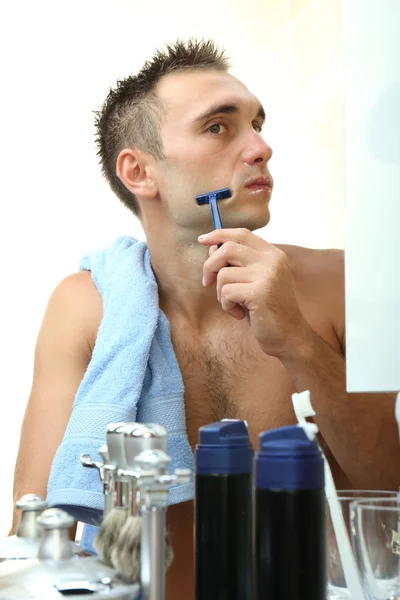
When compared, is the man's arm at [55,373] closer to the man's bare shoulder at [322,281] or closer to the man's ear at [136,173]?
the man's ear at [136,173]

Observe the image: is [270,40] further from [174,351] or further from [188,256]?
[174,351]

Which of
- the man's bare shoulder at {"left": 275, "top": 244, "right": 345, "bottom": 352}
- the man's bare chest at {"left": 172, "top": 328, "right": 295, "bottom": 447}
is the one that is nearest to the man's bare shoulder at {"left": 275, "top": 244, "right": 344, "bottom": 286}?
the man's bare shoulder at {"left": 275, "top": 244, "right": 345, "bottom": 352}

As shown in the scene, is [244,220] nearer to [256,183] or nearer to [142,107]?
[256,183]

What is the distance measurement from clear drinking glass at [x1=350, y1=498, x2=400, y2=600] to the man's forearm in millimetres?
448

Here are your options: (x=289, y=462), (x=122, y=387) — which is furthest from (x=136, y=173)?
(x=289, y=462)

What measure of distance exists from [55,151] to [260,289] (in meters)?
1.26

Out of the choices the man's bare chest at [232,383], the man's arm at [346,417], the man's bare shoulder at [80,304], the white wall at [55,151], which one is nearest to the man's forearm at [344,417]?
the man's arm at [346,417]

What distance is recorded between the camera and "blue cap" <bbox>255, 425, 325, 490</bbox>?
44 centimetres

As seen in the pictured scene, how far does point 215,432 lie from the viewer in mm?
474

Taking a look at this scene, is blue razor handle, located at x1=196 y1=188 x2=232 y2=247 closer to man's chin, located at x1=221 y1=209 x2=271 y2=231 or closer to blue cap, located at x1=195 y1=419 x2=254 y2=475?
man's chin, located at x1=221 y1=209 x2=271 y2=231

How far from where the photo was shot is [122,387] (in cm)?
102

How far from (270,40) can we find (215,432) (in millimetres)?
1853

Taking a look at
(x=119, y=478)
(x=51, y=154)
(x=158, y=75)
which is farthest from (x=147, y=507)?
(x=51, y=154)

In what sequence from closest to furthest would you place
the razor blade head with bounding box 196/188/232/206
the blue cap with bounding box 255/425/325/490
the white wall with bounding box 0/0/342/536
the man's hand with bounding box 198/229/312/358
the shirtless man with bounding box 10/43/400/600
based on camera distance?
the blue cap with bounding box 255/425/325/490, the man's hand with bounding box 198/229/312/358, the shirtless man with bounding box 10/43/400/600, the razor blade head with bounding box 196/188/232/206, the white wall with bounding box 0/0/342/536
